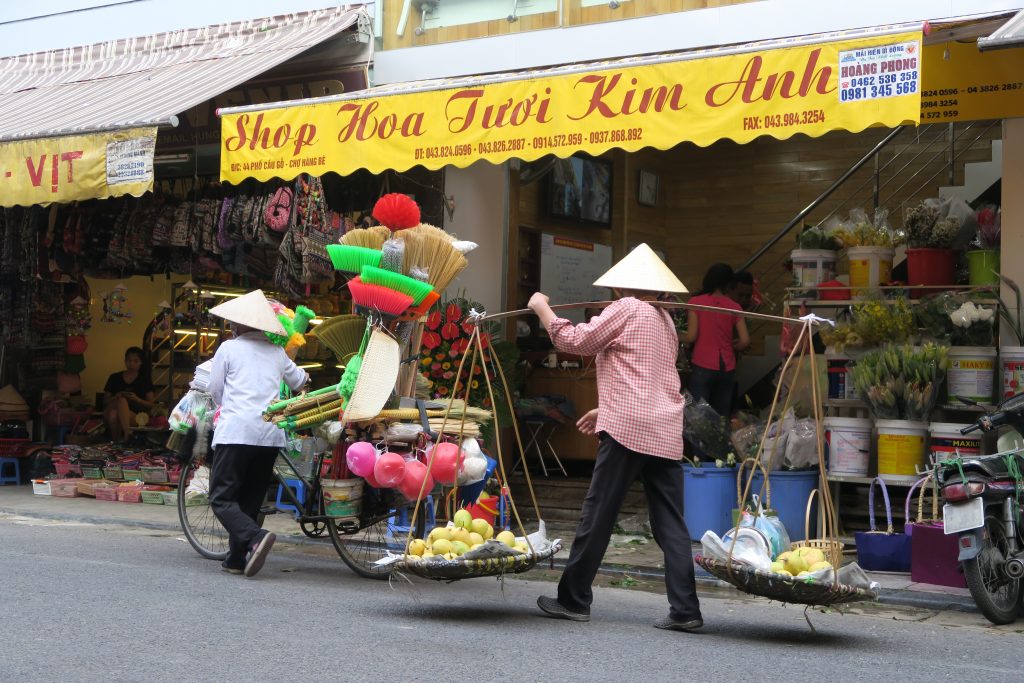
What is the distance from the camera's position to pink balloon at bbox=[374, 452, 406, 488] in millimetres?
7242

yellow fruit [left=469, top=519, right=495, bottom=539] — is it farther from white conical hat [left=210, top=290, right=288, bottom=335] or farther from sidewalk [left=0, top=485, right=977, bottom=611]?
sidewalk [left=0, top=485, right=977, bottom=611]

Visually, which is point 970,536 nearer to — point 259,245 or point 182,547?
point 182,547

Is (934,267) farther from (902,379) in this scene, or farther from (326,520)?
(326,520)

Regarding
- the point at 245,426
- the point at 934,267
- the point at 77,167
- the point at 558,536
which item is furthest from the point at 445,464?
the point at 77,167

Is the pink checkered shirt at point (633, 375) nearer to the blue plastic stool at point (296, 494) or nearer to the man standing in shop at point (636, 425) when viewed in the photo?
the man standing in shop at point (636, 425)

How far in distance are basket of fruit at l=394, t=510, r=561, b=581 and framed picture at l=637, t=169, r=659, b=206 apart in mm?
8084

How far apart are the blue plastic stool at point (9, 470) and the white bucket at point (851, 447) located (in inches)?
369

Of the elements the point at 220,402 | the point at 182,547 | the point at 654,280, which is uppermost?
the point at 654,280

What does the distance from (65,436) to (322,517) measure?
8.49 m

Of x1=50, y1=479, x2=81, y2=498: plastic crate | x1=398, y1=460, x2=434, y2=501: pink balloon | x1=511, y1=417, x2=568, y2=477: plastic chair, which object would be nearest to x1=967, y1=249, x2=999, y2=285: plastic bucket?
x1=511, y1=417, x2=568, y2=477: plastic chair

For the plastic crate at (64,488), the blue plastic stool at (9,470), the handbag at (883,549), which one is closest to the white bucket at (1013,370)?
the handbag at (883,549)

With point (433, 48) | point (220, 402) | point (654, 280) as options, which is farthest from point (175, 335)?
point (654, 280)

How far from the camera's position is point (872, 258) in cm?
983

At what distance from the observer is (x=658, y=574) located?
8.79m
